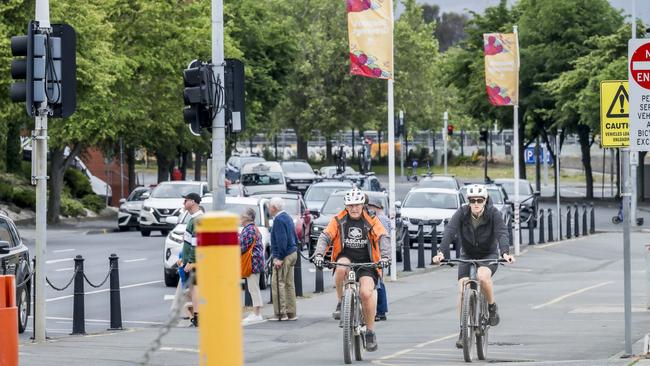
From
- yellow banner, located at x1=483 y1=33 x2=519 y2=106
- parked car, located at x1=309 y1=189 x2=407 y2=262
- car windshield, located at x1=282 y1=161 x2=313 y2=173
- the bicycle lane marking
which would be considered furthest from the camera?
car windshield, located at x1=282 y1=161 x2=313 y2=173

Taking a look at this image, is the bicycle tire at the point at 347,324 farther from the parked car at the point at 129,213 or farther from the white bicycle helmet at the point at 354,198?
the parked car at the point at 129,213

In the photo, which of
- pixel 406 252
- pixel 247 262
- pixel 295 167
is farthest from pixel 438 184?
pixel 247 262

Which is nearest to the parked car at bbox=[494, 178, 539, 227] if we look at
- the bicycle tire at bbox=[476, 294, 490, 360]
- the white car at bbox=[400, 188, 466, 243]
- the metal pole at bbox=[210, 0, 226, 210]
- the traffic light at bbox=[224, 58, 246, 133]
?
the white car at bbox=[400, 188, 466, 243]

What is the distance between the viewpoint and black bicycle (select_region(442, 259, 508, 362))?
14.6 meters

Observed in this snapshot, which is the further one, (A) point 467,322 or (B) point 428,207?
(B) point 428,207

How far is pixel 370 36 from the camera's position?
27.7 m

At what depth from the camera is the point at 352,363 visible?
15.1 metres

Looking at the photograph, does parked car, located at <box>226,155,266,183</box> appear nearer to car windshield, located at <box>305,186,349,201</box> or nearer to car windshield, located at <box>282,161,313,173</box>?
car windshield, located at <box>282,161,313,173</box>

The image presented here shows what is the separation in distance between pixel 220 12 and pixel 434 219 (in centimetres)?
1969

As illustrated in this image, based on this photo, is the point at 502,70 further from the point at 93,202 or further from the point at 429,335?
the point at 93,202

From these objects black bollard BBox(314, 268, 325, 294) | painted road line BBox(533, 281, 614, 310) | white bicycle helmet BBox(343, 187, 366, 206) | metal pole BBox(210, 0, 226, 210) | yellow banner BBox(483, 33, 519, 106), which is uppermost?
yellow banner BBox(483, 33, 519, 106)

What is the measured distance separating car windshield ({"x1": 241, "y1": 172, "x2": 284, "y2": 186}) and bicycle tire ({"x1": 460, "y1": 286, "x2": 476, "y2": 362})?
45.1m

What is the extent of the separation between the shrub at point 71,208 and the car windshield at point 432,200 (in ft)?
65.9

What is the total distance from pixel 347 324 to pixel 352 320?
0.12 metres
